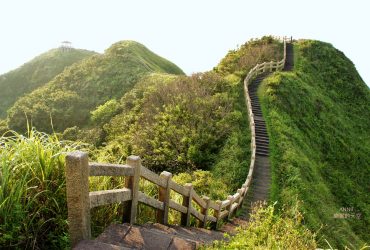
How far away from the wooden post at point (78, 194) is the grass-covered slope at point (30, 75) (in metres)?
67.5

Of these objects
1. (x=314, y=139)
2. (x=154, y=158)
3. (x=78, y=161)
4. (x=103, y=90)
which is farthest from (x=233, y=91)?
(x=78, y=161)

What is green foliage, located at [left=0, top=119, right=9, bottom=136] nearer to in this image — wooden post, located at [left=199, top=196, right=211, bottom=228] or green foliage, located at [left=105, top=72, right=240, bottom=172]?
green foliage, located at [left=105, top=72, right=240, bottom=172]

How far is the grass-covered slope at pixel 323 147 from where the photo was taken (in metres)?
18.2

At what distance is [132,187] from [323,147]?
83.5 feet

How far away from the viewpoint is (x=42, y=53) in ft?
308

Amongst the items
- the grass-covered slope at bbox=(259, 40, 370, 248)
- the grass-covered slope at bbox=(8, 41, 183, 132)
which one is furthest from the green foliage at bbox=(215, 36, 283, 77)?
the grass-covered slope at bbox=(8, 41, 183, 132)

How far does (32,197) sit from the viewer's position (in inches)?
162

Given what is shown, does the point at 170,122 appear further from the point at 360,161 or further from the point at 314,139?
the point at 360,161

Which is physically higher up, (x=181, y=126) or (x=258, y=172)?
(x=181, y=126)

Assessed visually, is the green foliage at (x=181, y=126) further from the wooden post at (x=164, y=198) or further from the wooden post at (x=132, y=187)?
the wooden post at (x=132, y=187)

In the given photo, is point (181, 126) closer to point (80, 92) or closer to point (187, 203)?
point (187, 203)

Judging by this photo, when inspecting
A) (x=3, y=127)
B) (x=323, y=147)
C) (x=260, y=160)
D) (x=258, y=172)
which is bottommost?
(x=3, y=127)

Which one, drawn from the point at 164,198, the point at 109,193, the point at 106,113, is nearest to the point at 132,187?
the point at 109,193

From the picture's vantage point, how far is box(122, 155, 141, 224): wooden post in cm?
475
